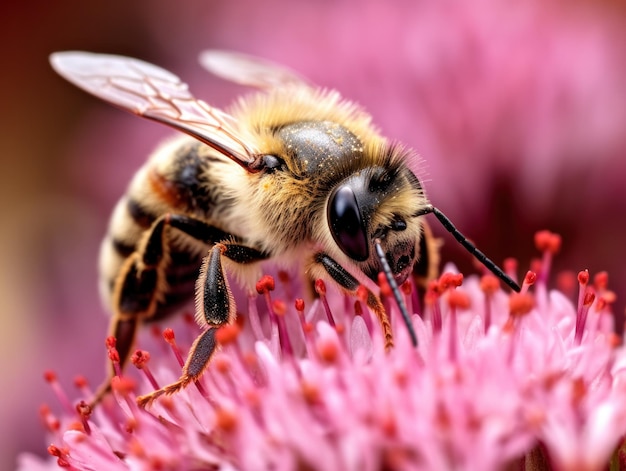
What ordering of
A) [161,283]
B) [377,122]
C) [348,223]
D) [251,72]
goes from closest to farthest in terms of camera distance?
[348,223] → [161,283] → [251,72] → [377,122]

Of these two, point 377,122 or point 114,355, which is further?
point 377,122

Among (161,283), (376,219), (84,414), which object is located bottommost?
(84,414)

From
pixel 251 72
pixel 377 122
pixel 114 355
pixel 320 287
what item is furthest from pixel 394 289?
pixel 377 122

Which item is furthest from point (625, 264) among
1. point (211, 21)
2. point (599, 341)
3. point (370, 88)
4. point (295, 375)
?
point (211, 21)

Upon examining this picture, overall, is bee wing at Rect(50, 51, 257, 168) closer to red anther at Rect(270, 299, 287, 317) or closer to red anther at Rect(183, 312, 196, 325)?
red anther at Rect(270, 299, 287, 317)

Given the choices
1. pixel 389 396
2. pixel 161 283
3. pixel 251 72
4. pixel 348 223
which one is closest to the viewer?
pixel 389 396

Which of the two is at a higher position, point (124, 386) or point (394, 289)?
point (394, 289)

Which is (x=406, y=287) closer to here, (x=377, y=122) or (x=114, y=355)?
(x=114, y=355)

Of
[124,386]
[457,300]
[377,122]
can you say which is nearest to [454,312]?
[457,300]
